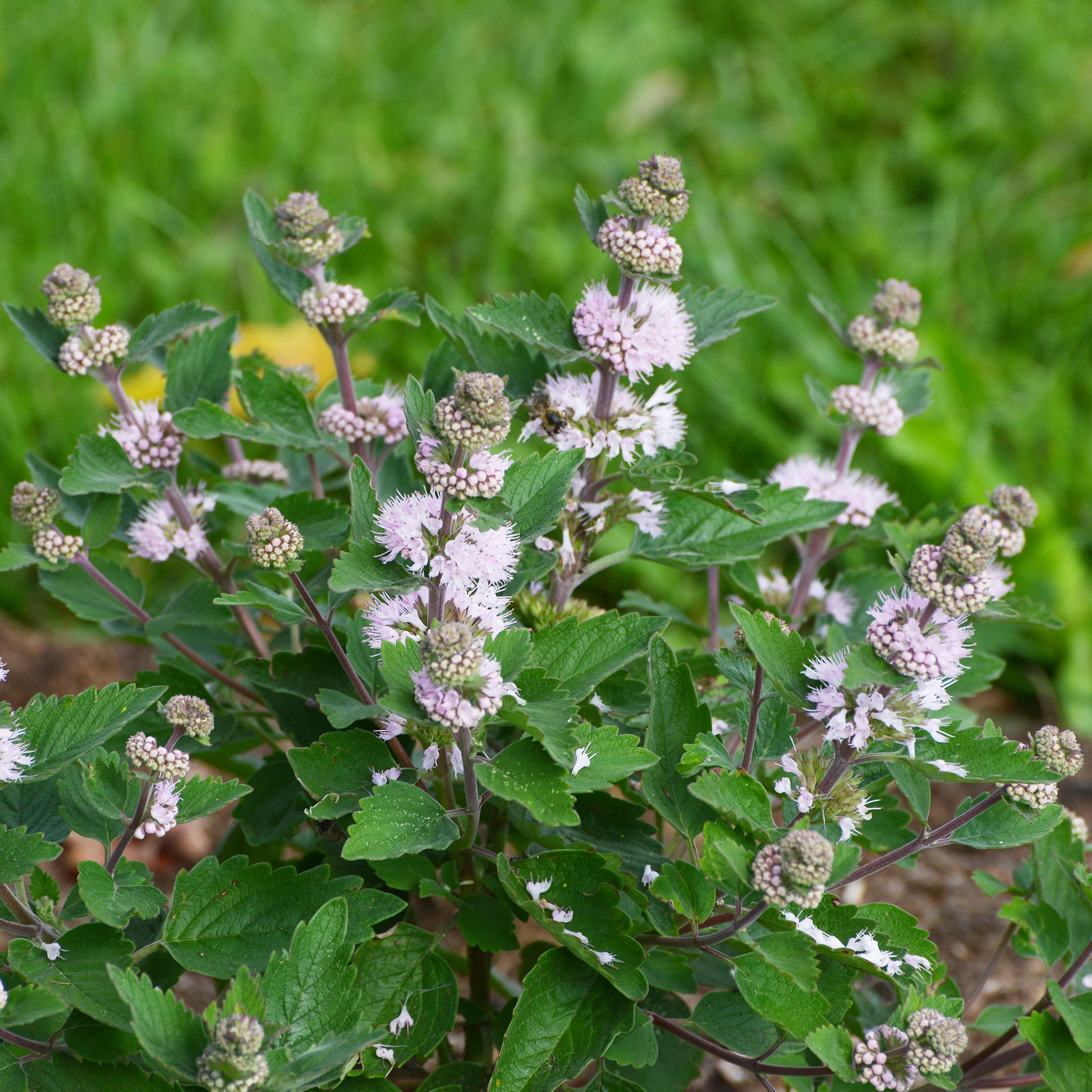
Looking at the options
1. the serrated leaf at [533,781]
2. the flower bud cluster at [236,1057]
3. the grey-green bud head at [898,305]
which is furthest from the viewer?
the grey-green bud head at [898,305]

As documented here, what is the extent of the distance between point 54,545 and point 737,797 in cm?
117

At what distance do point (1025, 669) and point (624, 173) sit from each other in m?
2.52

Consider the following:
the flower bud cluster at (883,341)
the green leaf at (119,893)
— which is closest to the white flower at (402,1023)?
the green leaf at (119,893)

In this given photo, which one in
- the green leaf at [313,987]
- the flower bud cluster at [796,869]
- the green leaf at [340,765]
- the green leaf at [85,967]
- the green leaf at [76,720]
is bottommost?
the green leaf at [85,967]

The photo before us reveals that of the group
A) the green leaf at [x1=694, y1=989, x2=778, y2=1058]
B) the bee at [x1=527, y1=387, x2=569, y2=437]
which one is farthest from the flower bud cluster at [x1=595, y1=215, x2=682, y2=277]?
the green leaf at [x1=694, y1=989, x2=778, y2=1058]

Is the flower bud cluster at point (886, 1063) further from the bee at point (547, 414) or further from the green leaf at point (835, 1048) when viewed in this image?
the bee at point (547, 414)

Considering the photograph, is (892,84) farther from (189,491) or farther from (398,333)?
(189,491)

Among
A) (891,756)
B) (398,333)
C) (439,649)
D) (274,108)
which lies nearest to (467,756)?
(439,649)

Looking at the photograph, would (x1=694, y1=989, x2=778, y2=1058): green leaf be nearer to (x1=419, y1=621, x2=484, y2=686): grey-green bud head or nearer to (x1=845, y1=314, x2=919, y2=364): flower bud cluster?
(x1=419, y1=621, x2=484, y2=686): grey-green bud head

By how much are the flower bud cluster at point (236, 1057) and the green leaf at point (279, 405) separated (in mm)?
941

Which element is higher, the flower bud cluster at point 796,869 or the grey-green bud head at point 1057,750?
the flower bud cluster at point 796,869

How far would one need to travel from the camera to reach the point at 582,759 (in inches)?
60.1

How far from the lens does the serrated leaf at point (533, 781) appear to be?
1417 mm

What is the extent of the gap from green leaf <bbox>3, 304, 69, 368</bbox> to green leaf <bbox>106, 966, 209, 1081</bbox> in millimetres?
1027
